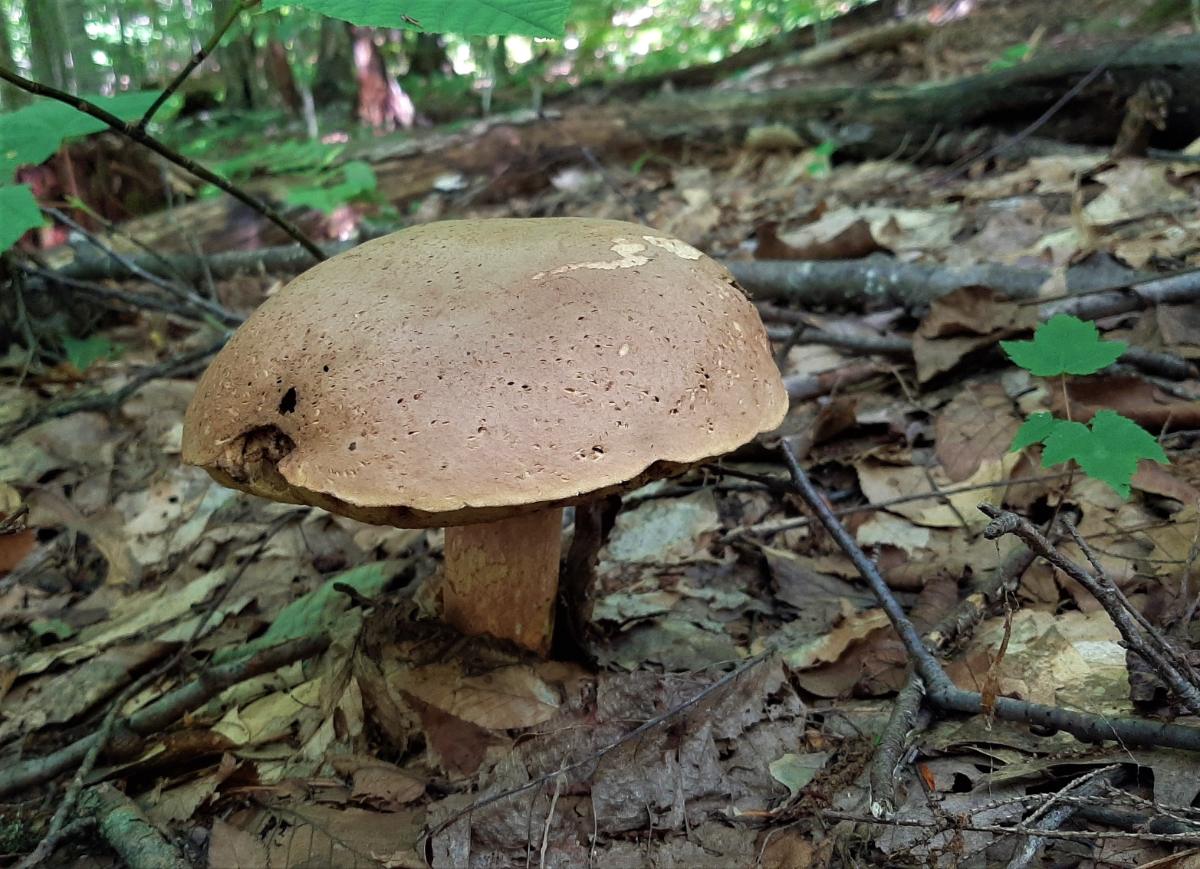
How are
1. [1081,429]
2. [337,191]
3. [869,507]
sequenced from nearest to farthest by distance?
1. [1081,429]
2. [869,507]
3. [337,191]

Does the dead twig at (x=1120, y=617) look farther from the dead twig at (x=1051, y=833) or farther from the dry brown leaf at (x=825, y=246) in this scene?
the dry brown leaf at (x=825, y=246)

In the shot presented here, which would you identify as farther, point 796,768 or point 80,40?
point 80,40

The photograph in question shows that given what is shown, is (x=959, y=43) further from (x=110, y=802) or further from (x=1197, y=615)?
(x=110, y=802)

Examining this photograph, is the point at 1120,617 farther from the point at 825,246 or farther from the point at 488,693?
the point at 825,246

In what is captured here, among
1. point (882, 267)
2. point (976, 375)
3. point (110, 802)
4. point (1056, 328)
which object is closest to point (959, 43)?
point (882, 267)

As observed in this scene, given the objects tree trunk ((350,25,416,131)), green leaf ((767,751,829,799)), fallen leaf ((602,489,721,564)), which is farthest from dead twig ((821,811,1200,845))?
tree trunk ((350,25,416,131))

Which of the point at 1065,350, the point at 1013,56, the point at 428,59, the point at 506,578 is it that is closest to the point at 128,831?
the point at 506,578
